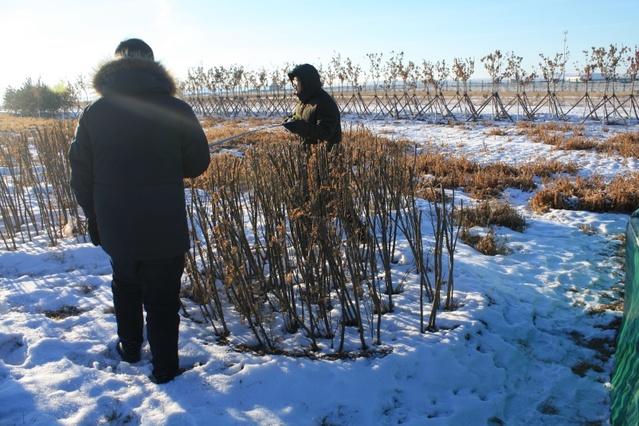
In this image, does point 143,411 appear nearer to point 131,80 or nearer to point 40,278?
point 131,80

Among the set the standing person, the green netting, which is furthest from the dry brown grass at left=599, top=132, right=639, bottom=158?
the standing person

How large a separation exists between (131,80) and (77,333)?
1.54m

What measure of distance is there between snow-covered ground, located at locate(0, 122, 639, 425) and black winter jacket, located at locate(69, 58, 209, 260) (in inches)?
26.2

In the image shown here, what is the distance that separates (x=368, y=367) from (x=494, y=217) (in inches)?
123

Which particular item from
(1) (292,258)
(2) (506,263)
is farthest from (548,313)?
(1) (292,258)

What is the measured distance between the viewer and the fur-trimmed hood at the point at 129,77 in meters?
1.97

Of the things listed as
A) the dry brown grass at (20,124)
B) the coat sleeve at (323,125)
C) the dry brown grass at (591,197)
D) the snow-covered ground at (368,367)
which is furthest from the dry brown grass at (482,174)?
the dry brown grass at (20,124)

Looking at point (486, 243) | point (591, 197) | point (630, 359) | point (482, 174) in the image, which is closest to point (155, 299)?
point (630, 359)

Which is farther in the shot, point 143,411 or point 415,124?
point 415,124

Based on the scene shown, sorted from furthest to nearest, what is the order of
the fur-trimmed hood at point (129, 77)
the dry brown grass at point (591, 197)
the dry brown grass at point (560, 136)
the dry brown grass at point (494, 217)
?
the dry brown grass at point (560, 136)
the dry brown grass at point (591, 197)
the dry brown grass at point (494, 217)
the fur-trimmed hood at point (129, 77)

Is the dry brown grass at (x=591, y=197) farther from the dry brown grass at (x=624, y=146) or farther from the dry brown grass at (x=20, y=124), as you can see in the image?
the dry brown grass at (x=20, y=124)

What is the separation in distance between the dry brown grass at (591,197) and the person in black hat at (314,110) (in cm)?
299

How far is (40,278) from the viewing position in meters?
3.55

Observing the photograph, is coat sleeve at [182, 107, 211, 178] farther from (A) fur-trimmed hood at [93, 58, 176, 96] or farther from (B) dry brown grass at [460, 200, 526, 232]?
(B) dry brown grass at [460, 200, 526, 232]
